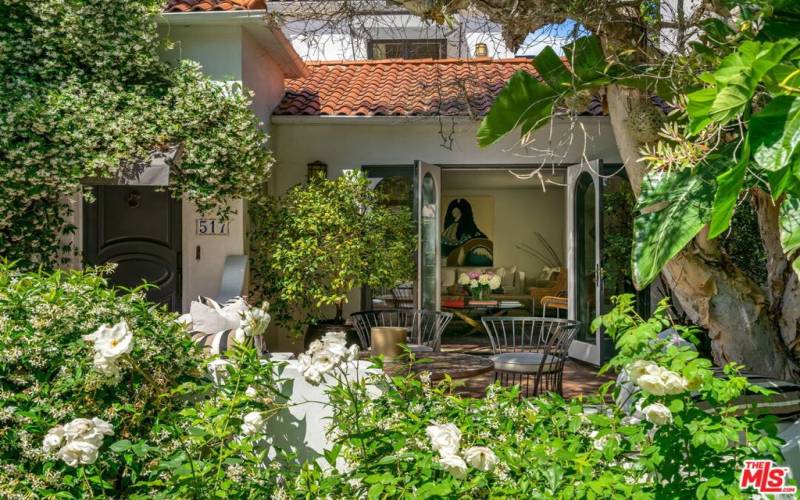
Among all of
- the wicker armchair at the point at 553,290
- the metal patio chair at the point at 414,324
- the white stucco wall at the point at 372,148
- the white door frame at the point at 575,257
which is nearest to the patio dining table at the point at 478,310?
the wicker armchair at the point at 553,290

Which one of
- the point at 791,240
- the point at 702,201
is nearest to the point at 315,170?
the point at 702,201

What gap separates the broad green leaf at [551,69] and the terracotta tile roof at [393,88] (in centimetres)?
465

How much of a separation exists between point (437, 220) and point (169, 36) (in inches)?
184

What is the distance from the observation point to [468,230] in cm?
1888

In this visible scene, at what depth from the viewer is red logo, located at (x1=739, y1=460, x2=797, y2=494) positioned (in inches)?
97.0

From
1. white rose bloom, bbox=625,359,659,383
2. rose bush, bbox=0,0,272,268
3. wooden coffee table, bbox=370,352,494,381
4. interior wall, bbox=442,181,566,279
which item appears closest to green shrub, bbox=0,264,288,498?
white rose bloom, bbox=625,359,659,383

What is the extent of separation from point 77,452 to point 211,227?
7.29 m

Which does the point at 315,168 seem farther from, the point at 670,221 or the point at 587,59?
the point at 670,221

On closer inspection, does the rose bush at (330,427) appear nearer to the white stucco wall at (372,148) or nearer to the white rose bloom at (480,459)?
the white rose bloom at (480,459)

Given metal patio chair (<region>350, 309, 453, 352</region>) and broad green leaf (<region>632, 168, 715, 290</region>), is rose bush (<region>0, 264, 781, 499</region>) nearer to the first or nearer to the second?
broad green leaf (<region>632, 168, 715, 290</region>)

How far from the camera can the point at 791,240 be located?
9.45 ft

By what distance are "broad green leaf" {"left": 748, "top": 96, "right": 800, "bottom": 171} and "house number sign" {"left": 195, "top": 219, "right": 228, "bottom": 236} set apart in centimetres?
787

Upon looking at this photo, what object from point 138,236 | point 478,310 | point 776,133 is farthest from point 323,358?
point 478,310

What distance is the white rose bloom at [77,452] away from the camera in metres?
2.47
